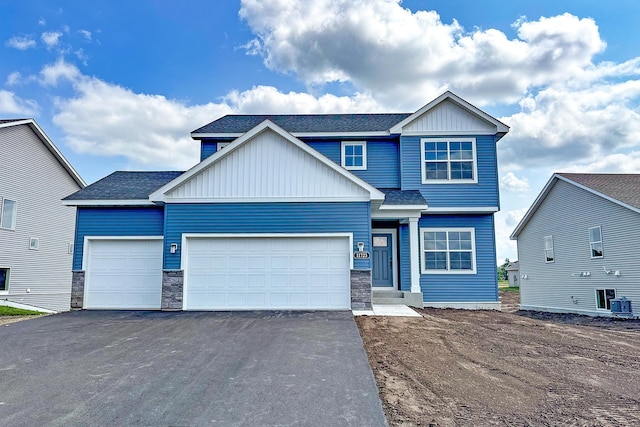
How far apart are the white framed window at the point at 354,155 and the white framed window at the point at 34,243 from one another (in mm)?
14852

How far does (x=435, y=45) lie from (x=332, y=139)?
4.62 metres

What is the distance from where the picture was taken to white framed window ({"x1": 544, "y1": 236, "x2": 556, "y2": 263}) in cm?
1814

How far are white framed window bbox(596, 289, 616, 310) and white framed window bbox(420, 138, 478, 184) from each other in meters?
6.95

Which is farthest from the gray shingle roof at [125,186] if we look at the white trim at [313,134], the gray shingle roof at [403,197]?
the gray shingle roof at [403,197]

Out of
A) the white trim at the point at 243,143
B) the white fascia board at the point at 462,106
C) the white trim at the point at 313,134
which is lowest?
the white trim at the point at 243,143

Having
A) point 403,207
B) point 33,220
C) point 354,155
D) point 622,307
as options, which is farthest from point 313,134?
point 33,220

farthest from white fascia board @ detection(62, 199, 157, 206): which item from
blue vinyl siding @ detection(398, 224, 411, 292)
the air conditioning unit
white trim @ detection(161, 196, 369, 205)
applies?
the air conditioning unit

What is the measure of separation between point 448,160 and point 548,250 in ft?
27.3

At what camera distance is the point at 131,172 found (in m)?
14.8

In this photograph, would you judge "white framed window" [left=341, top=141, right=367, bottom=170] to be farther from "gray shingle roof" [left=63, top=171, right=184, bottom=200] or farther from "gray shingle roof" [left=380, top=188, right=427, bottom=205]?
Result: "gray shingle roof" [left=63, top=171, right=184, bottom=200]

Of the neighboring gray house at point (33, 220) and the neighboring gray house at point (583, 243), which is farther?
the neighboring gray house at point (33, 220)

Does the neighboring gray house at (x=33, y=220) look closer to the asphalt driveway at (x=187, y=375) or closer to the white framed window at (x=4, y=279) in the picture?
the white framed window at (x=4, y=279)

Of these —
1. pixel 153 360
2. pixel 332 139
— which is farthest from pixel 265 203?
pixel 153 360

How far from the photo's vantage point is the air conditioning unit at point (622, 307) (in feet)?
45.3
